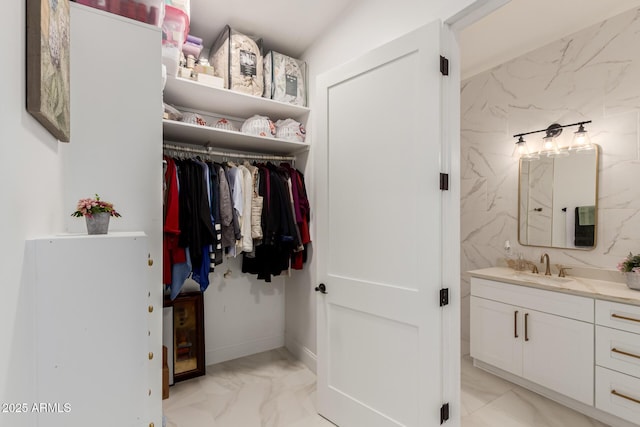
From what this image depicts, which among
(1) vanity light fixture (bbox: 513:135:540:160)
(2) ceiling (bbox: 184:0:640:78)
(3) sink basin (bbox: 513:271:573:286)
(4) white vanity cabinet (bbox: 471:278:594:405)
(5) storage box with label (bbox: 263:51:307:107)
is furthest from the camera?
(1) vanity light fixture (bbox: 513:135:540:160)

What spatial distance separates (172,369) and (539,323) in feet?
9.37

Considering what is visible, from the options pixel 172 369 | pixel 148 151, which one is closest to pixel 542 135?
pixel 148 151

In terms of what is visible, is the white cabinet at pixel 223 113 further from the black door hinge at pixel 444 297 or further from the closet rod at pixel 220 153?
the black door hinge at pixel 444 297

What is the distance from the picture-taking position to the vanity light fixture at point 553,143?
234 centimetres

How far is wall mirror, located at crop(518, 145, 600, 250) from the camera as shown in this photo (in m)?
2.33

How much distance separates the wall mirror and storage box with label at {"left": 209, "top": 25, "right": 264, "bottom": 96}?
2.48 m

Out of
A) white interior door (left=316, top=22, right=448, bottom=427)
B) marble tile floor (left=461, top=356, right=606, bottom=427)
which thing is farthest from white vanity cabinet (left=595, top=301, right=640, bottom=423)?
white interior door (left=316, top=22, right=448, bottom=427)

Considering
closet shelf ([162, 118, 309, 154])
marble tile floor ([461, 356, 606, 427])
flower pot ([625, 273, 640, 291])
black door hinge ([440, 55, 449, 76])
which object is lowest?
marble tile floor ([461, 356, 606, 427])

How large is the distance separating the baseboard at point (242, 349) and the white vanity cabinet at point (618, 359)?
99.7 inches

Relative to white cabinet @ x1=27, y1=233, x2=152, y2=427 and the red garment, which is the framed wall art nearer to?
white cabinet @ x1=27, y1=233, x2=152, y2=427

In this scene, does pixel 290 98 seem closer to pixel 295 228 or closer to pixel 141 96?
pixel 295 228

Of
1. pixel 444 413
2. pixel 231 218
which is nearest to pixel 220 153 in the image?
pixel 231 218

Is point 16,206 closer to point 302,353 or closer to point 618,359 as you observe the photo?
point 302,353

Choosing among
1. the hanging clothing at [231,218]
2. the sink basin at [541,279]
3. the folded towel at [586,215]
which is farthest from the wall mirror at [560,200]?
the hanging clothing at [231,218]
